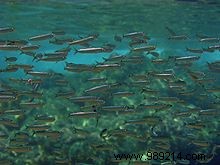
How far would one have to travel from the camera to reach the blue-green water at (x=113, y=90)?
11078 millimetres

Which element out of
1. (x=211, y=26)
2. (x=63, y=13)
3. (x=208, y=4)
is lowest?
(x=211, y=26)

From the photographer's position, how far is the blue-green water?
11078mm

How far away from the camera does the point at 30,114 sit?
1438 cm

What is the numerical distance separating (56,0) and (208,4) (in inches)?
360

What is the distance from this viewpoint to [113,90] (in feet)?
57.3

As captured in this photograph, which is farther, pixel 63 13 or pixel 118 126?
pixel 63 13

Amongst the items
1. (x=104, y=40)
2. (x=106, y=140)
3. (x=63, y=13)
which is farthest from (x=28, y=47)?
(x=104, y=40)

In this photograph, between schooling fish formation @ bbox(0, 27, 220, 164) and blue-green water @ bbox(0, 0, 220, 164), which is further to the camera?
blue-green water @ bbox(0, 0, 220, 164)

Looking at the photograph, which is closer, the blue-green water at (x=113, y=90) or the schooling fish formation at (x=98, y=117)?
the schooling fish formation at (x=98, y=117)

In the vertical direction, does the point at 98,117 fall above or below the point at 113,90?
above

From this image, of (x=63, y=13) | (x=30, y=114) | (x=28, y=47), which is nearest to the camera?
(x=28, y=47)

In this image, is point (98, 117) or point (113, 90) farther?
point (113, 90)

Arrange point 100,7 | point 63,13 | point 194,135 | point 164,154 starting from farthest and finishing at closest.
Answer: point 63,13 < point 100,7 < point 194,135 < point 164,154

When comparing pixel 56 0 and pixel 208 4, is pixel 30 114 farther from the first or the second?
pixel 208 4
